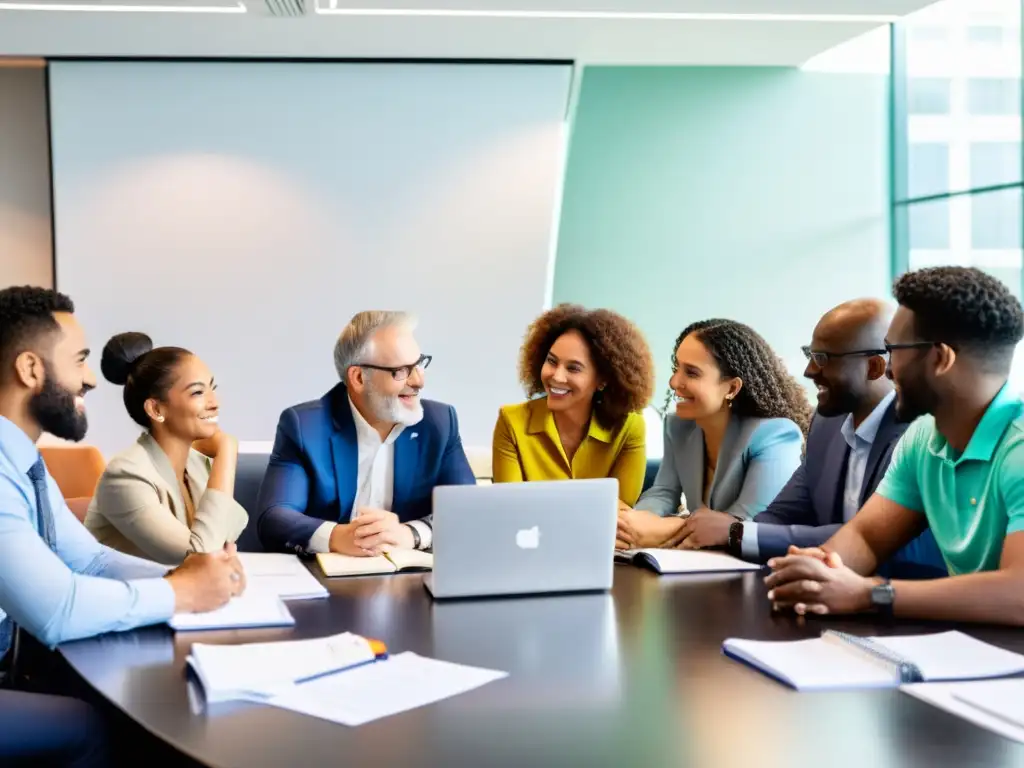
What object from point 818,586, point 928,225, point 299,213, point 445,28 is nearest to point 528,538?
point 818,586

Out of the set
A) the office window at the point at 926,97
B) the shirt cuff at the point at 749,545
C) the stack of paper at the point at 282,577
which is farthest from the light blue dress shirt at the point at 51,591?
the office window at the point at 926,97

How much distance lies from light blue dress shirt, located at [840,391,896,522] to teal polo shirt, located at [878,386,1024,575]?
1.10 ft

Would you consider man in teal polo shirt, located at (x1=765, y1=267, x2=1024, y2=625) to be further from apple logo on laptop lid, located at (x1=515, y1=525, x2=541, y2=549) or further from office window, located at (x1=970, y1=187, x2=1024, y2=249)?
office window, located at (x1=970, y1=187, x2=1024, y2=249)

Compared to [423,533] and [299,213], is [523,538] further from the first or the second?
[299,213]

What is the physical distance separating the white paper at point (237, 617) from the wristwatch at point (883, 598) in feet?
3.56

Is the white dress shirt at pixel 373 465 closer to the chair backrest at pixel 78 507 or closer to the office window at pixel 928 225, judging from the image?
the chair backrest at pixel 78 507

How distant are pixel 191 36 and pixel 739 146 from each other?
13.0 feet

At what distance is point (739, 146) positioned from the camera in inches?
308

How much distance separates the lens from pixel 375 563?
2.54 m

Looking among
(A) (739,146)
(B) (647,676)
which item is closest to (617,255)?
(A) (739,146)

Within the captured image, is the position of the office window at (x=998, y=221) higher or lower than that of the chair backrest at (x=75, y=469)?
higher

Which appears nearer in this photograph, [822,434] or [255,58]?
[822,434]

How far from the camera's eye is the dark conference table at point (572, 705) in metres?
1.35

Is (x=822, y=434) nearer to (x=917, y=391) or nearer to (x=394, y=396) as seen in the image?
(x=917, y=391)
